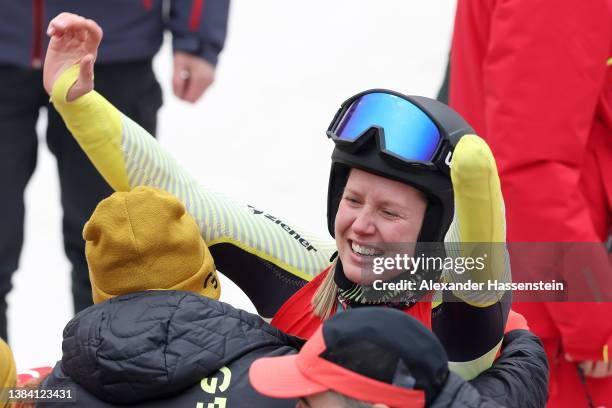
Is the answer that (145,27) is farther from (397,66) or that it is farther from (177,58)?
(397,66)

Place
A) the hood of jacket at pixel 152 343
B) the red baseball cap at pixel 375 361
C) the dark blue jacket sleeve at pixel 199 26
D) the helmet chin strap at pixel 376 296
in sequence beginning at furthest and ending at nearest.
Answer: the dark blue jacket sleeve at pixel 199 26
the helmet chin strap at pixel 376 296
the hood of jacket at pixel 152 343
the red baseball cap at pixel 375 361

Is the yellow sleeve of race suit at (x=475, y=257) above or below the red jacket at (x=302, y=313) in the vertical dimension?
above

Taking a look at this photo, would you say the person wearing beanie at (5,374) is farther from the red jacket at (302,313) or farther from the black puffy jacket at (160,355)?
the red jacket at (302,313)

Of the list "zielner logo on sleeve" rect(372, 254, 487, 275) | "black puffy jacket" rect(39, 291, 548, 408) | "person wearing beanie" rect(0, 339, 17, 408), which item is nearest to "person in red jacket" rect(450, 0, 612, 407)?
"zielner logo on sleeve" rect(372, 254, 487, 275)

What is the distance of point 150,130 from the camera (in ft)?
14.8

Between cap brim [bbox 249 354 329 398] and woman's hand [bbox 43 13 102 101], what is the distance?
1079 mm

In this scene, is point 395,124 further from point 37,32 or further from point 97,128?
point 37,32

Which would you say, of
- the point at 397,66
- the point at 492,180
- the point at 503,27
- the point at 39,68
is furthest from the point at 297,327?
the point at 397,66

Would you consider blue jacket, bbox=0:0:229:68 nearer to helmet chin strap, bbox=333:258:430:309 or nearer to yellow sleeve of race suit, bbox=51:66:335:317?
yellow sleeve of race suit, bbox=51:66:335:317

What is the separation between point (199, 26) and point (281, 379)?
2.58 meters

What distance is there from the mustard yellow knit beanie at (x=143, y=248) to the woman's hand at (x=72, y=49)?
0.50 m

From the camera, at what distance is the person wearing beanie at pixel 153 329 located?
7.85 feet

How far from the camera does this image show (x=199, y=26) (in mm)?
4594

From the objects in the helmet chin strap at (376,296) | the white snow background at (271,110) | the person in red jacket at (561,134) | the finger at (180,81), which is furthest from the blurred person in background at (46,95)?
the helmet chin strap at (376,296)
